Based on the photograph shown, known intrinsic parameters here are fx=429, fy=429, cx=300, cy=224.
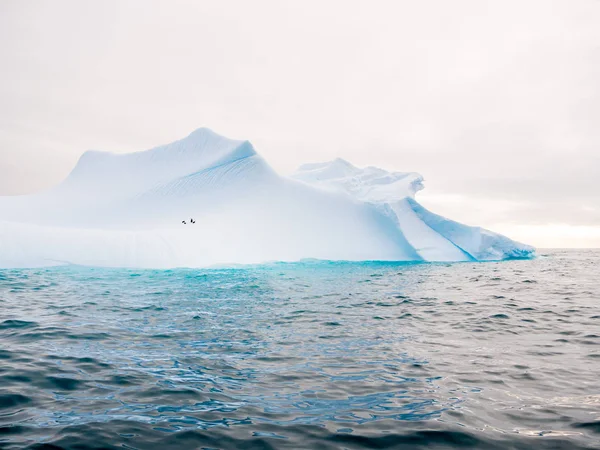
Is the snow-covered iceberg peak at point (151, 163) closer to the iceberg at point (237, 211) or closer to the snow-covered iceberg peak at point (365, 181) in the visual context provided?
the iceberg at point (237, 211)

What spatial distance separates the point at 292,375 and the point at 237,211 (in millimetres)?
20634

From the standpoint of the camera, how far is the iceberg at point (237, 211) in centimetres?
2252

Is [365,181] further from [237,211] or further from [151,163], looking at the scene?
[151,163]

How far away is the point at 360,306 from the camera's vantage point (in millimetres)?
9531

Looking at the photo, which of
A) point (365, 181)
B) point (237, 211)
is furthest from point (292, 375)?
point (365, 181)

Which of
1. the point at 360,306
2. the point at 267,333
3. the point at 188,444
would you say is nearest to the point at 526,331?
the point at 360,306

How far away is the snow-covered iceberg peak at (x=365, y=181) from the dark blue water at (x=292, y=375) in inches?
828

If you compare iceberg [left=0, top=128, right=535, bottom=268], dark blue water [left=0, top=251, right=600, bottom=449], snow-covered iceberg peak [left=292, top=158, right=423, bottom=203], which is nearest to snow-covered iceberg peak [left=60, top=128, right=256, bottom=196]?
iceberg [left=0, top=128, right=535, bottom=268]

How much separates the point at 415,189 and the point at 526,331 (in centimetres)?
2588

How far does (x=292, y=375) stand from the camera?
4.66m

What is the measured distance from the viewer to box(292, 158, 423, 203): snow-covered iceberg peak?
1186 inches

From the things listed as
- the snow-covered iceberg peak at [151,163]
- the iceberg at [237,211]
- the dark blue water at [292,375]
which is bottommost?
the dark blue water at [292,375]

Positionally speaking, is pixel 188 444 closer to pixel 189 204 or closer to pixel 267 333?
pixel 267 333

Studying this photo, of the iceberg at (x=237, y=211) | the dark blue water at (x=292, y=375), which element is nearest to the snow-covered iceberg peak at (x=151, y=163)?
the iceberg at (x=237, y=211)
